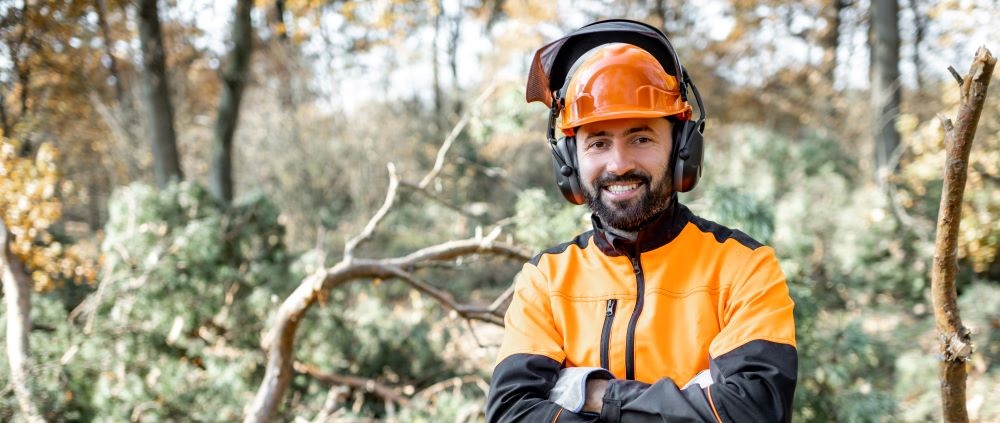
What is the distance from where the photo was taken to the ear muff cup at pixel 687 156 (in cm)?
182

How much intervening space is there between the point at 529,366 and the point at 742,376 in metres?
0.57

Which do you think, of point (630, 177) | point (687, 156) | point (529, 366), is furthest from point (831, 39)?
point (529, 366)

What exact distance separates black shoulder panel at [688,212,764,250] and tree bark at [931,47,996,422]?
46cm

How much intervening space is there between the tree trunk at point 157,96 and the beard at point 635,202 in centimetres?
652

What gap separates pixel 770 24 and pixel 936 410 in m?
12.4

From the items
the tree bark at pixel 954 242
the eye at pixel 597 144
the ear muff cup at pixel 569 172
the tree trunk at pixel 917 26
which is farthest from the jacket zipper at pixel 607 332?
the tree trunk at pixel 917 26

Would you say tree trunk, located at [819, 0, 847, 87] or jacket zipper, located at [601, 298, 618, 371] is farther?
tree trunk, located at [819, 0, 847, 87]

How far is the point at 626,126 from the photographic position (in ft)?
5.93

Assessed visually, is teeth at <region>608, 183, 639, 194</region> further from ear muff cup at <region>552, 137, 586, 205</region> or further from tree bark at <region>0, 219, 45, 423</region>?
tree bark at <region>0, 219, 45, 423</region>

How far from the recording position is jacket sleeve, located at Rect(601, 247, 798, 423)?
5.14 ft

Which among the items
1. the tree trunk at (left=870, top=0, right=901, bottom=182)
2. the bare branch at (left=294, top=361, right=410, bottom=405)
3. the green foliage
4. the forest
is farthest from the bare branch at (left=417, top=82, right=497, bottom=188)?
the tree trunk at (left=870, top=0, right=901, bottom=182)

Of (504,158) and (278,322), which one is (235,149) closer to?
(504,158)

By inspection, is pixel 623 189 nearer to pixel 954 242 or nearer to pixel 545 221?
pixel 954 242

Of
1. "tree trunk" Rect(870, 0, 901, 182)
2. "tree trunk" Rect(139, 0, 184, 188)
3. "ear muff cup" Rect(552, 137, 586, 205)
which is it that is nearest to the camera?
"ear muff cup" Rect(552, 137, 586, 205)
